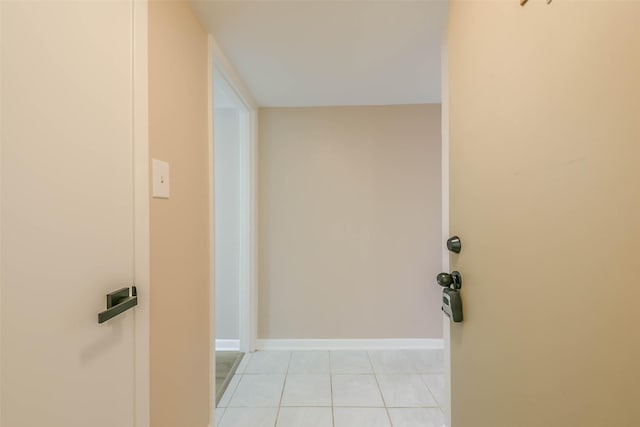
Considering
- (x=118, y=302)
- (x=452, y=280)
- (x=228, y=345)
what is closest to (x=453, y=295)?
(x=452, y=280)

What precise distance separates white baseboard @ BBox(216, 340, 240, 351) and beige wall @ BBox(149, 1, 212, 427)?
971 mm

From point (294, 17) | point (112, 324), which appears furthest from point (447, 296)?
point (294, 17)

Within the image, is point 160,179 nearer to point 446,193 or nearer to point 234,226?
point 446,193

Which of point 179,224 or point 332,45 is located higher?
point 332,45

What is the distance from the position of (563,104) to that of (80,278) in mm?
1158

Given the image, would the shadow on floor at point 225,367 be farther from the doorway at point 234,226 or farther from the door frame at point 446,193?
the door frame at point 446,193

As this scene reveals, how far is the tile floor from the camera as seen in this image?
1.45 meters

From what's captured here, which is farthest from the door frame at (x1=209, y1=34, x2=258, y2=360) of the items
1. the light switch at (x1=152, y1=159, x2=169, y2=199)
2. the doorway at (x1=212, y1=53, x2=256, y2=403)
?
the light switch at (x1=152, y1=159, x2=169, y2=199)

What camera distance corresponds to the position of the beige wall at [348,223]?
220cm

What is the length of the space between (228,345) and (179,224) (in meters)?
1.69

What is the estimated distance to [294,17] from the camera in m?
1.19

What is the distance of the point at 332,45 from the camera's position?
4.57 ft

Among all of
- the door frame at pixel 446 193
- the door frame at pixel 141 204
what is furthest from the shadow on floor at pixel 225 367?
the door frame at pixel 446 193

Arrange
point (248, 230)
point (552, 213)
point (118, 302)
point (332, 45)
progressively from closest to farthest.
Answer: point (552, 213), point (118, 302), point (332, 45), point (248, 230)
